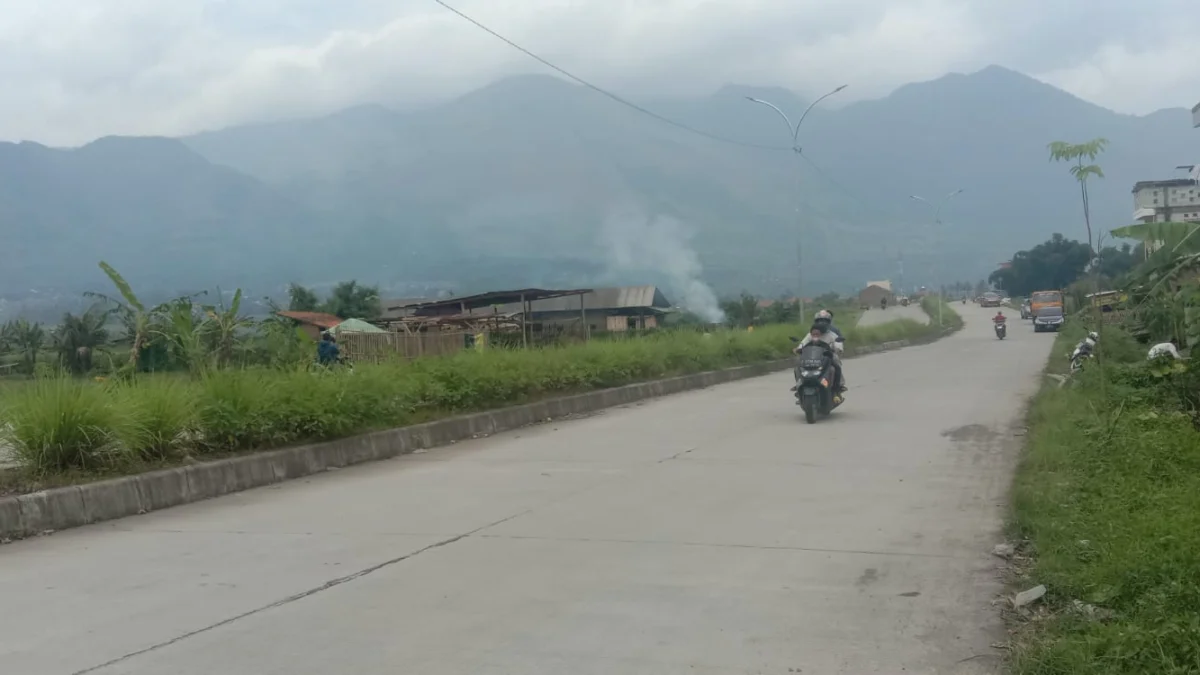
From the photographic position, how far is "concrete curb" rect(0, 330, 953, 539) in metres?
7.48

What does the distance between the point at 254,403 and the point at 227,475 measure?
3.31ft

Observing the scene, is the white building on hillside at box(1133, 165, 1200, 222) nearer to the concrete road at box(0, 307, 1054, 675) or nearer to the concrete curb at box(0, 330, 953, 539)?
the concrete curb at box(0, 330, 953, 539)

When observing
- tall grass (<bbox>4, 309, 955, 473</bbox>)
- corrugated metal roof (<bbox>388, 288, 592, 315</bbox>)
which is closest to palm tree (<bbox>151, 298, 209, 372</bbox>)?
tall grass (<bbox>4, 309, 955, 473</bbox>)

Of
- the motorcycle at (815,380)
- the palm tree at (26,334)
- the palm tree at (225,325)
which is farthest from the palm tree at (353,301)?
the motorcycle at (815,380)

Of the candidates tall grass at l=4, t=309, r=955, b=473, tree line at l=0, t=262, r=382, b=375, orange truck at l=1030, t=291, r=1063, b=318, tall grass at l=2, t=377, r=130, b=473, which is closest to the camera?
tall grass at l=2, t=377, r=130, b=473

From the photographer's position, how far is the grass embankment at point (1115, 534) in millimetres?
3855

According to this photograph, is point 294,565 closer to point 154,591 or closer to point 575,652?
point 154,591

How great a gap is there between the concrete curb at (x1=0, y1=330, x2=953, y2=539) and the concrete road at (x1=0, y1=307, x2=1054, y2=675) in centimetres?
22

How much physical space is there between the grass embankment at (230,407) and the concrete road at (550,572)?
2.29ft

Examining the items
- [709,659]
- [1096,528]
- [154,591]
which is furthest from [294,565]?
[1096,528]

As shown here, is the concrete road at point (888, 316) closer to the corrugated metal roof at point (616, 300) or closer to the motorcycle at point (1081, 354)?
the corrugated metal roof at point (616, 300)

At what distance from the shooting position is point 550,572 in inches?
231

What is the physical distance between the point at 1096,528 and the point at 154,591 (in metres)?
5.15

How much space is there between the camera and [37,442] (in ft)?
26.4
